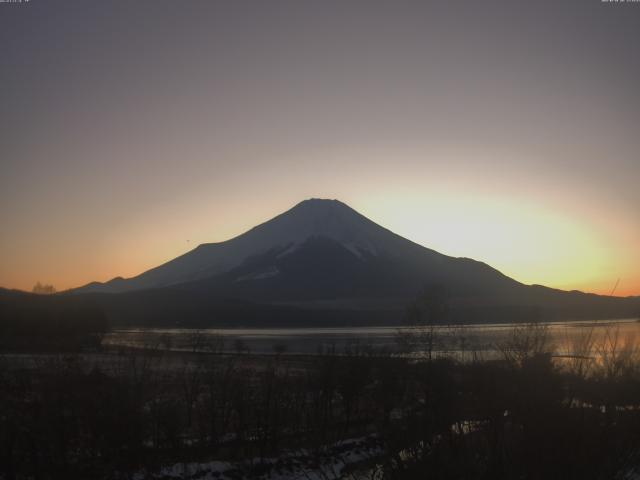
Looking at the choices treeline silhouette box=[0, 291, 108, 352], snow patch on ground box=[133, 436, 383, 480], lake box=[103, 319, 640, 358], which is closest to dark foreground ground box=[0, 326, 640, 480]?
snow patch on ground box=[133, 436, 383, 480]

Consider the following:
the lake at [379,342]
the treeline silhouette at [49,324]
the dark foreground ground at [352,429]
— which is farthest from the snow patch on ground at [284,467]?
the treeline silhouette at [49,324]

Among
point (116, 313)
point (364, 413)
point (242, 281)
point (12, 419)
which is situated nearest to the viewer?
point (12, 419)

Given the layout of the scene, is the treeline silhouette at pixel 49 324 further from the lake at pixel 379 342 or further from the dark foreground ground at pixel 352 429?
the dark foreground ground at pixel 352 429

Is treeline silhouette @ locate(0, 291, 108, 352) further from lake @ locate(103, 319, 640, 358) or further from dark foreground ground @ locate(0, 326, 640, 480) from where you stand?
dark foreground ground @ locate(0, 326, 640, 480)

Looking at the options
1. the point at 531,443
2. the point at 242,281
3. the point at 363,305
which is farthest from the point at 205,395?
the point at 242,281

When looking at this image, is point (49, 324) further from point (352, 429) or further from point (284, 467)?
point (284, 467)

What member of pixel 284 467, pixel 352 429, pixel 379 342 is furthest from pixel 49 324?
pixel 284 467

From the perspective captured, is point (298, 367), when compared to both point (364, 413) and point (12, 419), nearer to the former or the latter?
point (364, 413)
